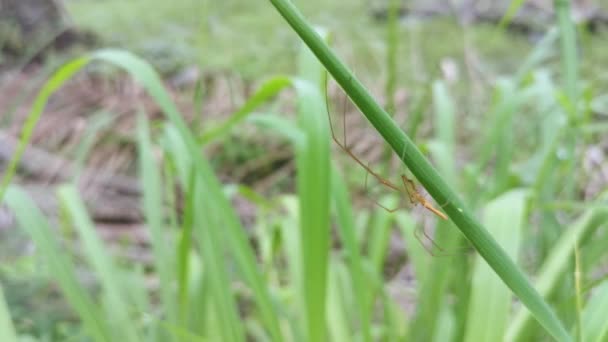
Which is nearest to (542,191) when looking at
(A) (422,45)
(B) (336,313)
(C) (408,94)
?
(B) (336,313)

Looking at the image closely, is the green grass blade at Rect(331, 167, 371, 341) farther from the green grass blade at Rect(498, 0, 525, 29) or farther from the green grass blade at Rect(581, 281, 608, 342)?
the green grass blade at Rect(498, 0, 525, 29)

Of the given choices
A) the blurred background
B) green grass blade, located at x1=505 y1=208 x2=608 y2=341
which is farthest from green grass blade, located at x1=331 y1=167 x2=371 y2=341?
green grass blade, located at x1=505 y1=208 x2=608 y2=341

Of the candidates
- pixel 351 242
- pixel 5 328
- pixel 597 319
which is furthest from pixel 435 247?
pixel 5 328

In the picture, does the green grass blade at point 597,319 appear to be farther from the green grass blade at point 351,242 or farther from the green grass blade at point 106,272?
the green grass blade at point 106,272

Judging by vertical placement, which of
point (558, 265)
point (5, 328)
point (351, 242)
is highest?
point (5, 328)

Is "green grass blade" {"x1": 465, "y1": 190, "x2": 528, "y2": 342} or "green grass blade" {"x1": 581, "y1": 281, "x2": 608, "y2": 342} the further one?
"green grass blade" {"x1": 465, "y1": 190, "x2": 528, "y2": 342}

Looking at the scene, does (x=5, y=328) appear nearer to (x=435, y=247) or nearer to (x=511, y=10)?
(x=435, y=247)
